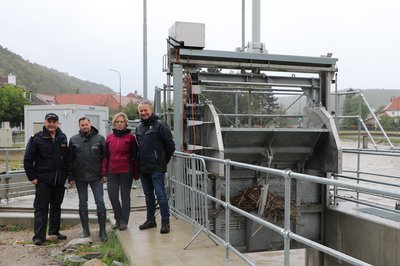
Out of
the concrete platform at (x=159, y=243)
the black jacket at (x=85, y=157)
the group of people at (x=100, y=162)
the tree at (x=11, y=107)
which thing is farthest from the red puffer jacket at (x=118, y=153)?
the tree at (x=11, y=107)

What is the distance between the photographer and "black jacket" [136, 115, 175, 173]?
534 centimetres

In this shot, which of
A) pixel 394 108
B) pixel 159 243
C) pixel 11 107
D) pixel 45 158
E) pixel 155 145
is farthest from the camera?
pixel 394 108

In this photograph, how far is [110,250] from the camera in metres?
5.12

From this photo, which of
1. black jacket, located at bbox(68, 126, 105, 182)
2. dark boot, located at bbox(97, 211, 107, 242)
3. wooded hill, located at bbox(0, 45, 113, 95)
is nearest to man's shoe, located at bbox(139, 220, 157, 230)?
dark boot, located at bbox(97, 211, 107, 242)

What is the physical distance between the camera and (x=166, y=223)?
5.42 meters

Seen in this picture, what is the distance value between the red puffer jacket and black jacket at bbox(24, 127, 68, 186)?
61cm

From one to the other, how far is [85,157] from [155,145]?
959mm

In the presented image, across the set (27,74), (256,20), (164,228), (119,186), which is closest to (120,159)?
(119,186)

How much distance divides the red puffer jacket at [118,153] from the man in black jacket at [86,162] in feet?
0.28

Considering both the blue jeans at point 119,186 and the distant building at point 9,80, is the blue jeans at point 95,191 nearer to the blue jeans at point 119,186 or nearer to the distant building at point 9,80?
the blue jeans at point 119,186

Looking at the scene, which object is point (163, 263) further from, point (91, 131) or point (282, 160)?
point (282, 160)

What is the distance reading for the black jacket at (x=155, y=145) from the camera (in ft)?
17.5

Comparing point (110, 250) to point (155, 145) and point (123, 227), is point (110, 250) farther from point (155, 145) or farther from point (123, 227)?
point (155, 145)

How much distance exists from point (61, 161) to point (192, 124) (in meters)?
2.31
